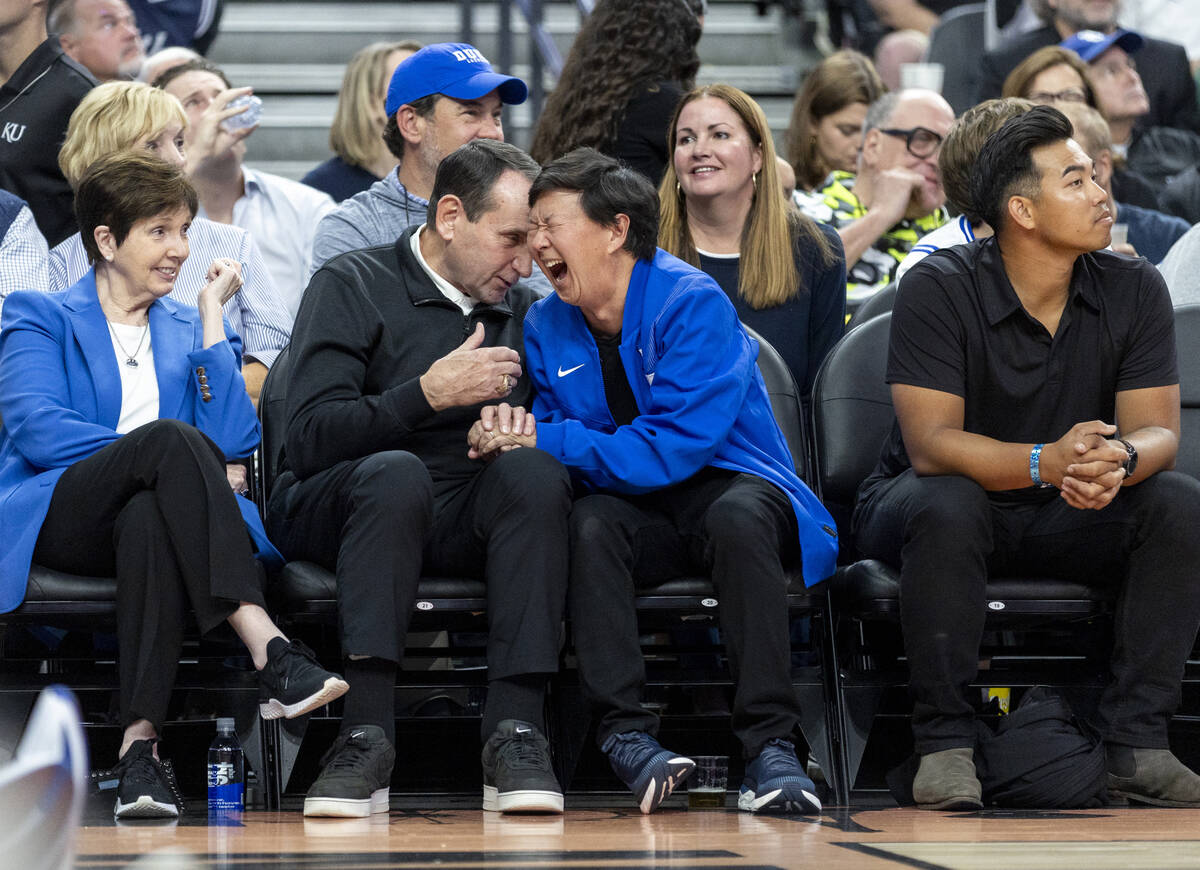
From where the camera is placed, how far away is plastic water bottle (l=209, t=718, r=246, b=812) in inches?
118

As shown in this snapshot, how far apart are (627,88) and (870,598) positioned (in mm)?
1775

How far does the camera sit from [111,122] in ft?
13.0

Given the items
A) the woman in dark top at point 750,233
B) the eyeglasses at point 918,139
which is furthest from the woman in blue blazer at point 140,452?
the eyeglasses at point 918,139

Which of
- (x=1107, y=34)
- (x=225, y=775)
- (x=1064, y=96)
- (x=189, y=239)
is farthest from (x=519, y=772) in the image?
(x=1107, y=34)

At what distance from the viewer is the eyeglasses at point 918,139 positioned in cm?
466

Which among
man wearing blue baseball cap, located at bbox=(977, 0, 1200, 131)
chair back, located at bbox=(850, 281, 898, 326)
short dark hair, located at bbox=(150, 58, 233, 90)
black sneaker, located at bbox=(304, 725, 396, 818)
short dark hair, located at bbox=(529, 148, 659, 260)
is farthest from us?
man wearing blue baseball cap, located at bbox=(977, 0, 1200, 131)

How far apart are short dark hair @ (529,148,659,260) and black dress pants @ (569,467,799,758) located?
0.55m

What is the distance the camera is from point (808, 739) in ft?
10.2

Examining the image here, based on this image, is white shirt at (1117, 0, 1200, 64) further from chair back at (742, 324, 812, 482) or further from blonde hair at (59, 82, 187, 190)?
blonde hair at (59, 82, 187, 190)

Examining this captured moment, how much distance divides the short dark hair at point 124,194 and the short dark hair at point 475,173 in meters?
0.56

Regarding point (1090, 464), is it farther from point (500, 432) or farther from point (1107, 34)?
point (1107, 34)

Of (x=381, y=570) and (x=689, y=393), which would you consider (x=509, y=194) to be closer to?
(x=689, y=393)

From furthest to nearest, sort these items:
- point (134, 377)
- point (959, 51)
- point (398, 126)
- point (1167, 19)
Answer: point (1167, 19), point (959, 51), point (398, 126), point (134, 377)

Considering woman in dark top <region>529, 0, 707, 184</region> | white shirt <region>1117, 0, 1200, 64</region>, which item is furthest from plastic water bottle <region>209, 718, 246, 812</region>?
white shirt <region>1117, 0, 1200, 64</region>
